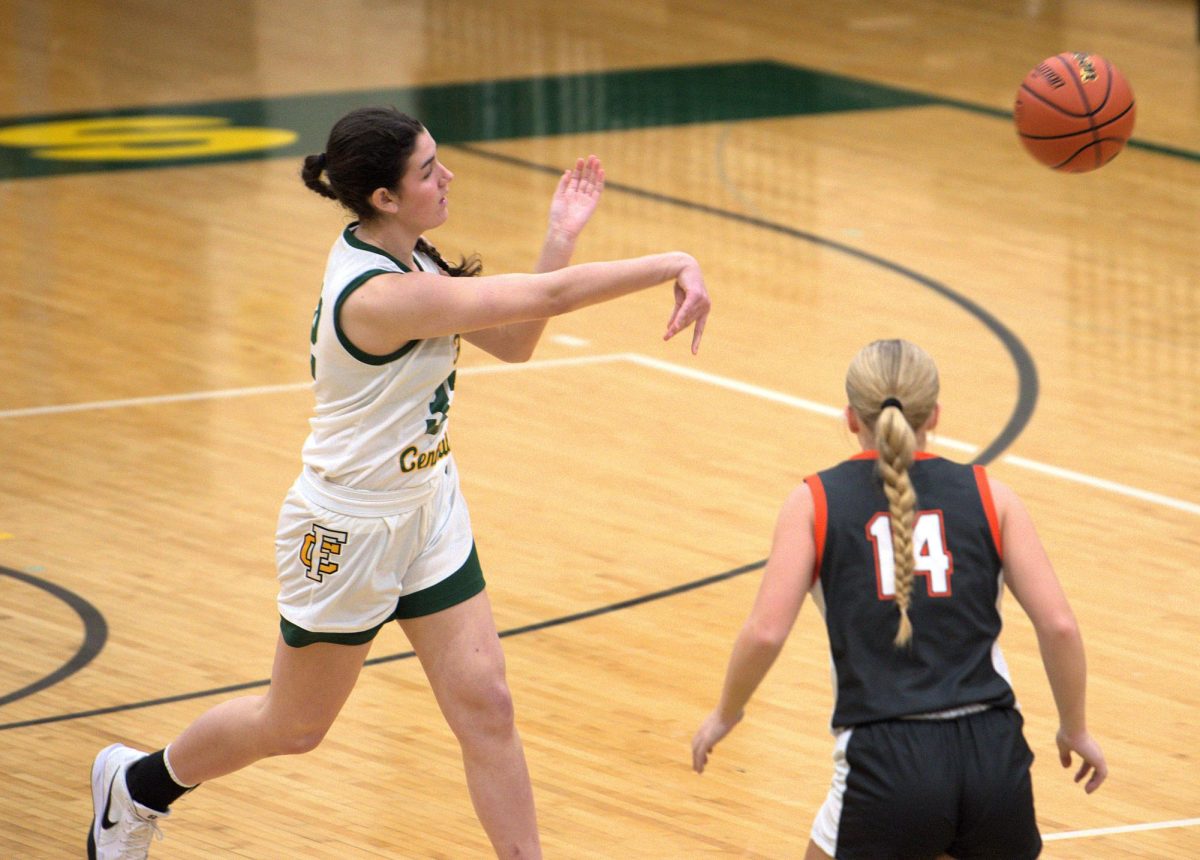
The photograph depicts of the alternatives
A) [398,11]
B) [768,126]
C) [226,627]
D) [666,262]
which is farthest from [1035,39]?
[666,262]

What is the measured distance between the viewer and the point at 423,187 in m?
3.98

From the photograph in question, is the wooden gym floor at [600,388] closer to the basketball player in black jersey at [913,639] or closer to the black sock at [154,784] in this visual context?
the black sock at [154,784]

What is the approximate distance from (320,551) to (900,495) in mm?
1299

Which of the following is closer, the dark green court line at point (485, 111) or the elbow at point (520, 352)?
the elbow at point (520, 352)

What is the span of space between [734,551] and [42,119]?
7.90 m

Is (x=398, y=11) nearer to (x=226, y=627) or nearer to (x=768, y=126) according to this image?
(x=768, y=126)

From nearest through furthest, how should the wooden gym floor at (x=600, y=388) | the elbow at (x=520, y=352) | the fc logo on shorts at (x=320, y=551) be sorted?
1. the fc logo on shorts at (x=320, y=551)
2. the elbow at (x=520, y=352)
3. the wooden gym floor at (x=600, y=388)

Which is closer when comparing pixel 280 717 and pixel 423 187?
pixel 423 187

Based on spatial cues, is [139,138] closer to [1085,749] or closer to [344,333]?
[344,333]

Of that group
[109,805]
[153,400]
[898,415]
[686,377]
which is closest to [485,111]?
[686,377]

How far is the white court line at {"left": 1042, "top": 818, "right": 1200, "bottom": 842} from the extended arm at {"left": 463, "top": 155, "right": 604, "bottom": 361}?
5.82ft

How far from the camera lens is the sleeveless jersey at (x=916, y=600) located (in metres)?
3.34

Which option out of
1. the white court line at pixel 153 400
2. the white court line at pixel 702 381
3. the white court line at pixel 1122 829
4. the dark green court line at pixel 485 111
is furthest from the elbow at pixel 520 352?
the dark green court line at pixel 485 111

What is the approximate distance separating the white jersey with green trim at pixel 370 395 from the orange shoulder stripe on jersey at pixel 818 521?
936 mm
